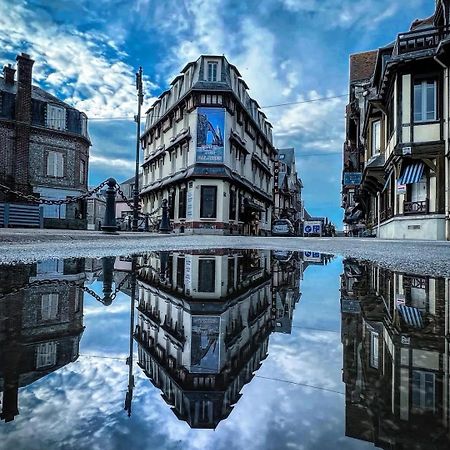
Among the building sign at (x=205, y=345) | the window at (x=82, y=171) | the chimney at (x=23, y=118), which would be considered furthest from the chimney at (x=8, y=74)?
the building sign at (x=205, y=345)

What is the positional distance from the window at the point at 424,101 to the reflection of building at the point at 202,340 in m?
14.3

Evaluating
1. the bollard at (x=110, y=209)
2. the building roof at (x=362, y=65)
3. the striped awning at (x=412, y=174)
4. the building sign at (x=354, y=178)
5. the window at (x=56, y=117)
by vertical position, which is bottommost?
the bollard at (x=110, y=209)

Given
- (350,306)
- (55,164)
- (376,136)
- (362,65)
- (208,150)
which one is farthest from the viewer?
(362,65)

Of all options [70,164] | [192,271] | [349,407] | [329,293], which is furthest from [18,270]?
[70,164]

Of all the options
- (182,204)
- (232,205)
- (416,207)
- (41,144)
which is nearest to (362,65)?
(232,205)

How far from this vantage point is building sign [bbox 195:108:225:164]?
90.1 ft

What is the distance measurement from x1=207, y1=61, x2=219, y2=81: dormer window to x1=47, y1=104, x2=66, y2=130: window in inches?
477

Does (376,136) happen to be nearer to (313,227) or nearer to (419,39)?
(419,39)

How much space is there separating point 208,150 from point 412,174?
53.2ft

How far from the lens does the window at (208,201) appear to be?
27344 millimetres

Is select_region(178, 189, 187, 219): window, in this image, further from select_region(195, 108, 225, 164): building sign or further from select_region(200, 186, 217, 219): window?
select_region(195, 108, 225, 164): building sign

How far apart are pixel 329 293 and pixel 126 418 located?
6.86ft

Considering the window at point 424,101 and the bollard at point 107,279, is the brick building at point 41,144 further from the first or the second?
the bollard at point 107,279

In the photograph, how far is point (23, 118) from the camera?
26812mm
